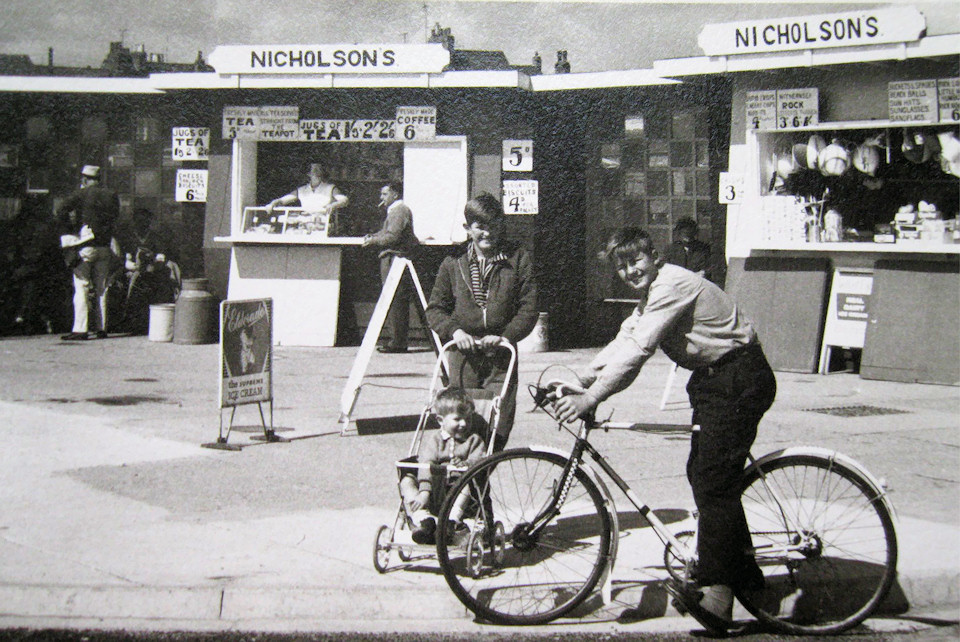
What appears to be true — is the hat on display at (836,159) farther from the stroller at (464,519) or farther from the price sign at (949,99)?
the stroller at (464,519)

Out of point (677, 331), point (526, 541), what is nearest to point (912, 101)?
point (677, 331)

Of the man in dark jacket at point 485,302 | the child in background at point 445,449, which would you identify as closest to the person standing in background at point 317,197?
the man in dark jacket at point 485,302

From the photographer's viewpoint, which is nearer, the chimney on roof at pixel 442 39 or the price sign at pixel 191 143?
the chimney on roof at pixel 442 39

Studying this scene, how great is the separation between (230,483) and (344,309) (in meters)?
7.09

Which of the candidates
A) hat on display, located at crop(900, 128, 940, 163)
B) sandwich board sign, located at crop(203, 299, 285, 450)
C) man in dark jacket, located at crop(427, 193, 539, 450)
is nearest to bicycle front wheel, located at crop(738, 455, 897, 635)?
man in dark jacket, located at crop(427, 193, 539, 450)

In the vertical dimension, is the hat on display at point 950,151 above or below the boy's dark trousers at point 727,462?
above

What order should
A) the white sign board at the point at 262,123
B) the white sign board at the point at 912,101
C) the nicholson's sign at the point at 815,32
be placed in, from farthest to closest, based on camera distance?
the white sign board at the point at 262,123 → the white sign board at the point at 912,101 → the nicholson's sign at the point at 815,32

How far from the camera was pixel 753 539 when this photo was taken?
4414 millimetres

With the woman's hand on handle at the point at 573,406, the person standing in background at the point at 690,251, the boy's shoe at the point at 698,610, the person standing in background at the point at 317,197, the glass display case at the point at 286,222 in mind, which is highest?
the person standing in background at the point at 317,197

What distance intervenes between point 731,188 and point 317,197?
5196 millimetres

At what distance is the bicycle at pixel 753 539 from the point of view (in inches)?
167

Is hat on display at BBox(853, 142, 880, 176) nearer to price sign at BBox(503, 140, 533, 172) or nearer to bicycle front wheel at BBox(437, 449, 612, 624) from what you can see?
price sign at BBox(503, 140, 533, 172)

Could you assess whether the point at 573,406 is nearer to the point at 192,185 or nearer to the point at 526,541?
the point at 526,541

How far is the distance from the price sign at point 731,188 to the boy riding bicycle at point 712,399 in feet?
26.0
